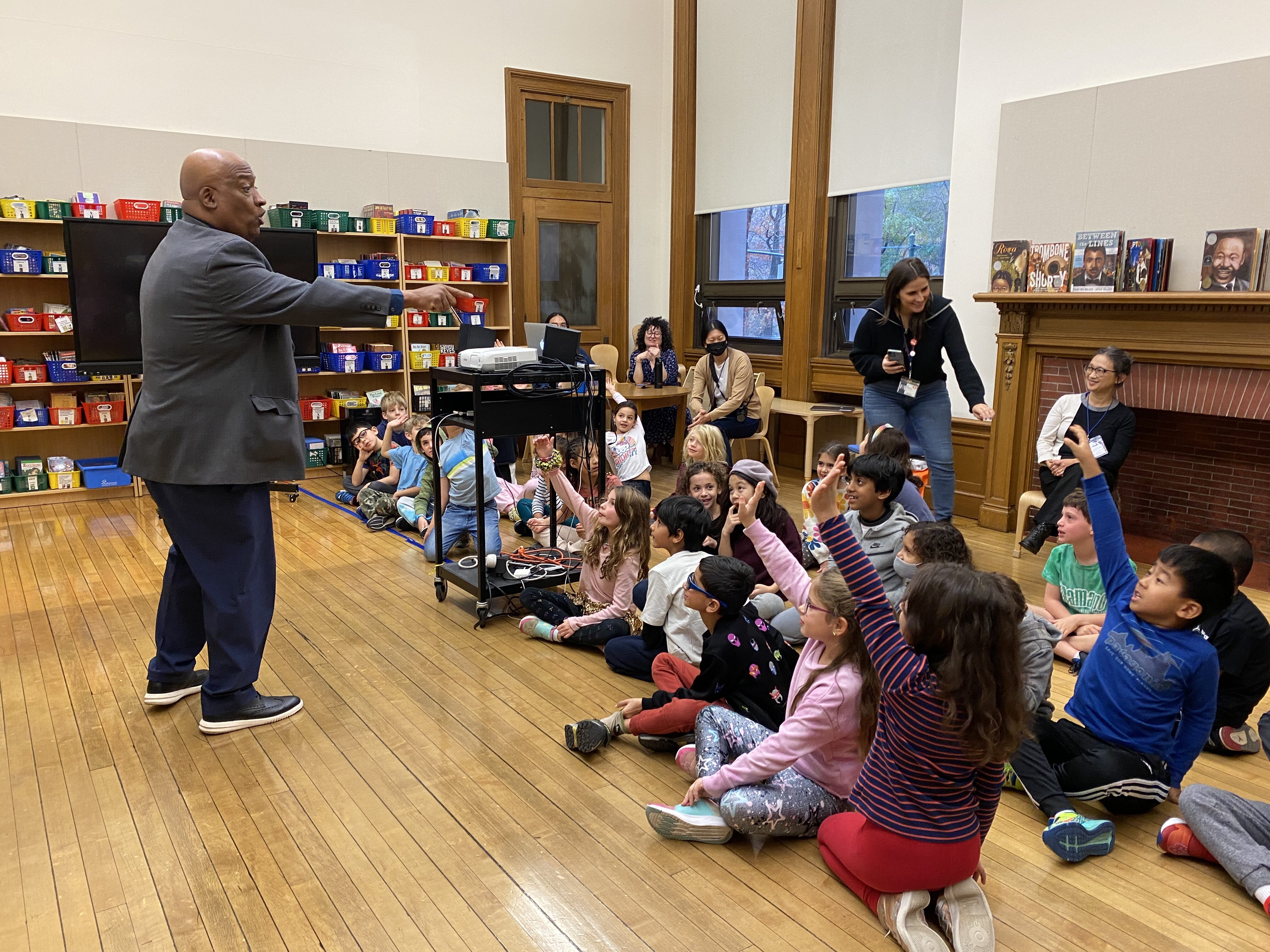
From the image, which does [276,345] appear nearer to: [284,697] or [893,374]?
[284,697]

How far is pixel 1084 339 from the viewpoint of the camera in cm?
516

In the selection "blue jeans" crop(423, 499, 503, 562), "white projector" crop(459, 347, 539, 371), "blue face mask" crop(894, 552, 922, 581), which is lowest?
"blue jeans" crop(423, 499, 503, 562)

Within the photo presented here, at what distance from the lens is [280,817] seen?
99.0 inches

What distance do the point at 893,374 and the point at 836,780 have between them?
2896 millimetres

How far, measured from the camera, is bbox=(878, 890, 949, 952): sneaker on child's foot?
1938 mm

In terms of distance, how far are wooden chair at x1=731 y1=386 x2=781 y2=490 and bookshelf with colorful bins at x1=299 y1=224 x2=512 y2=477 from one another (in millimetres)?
2196

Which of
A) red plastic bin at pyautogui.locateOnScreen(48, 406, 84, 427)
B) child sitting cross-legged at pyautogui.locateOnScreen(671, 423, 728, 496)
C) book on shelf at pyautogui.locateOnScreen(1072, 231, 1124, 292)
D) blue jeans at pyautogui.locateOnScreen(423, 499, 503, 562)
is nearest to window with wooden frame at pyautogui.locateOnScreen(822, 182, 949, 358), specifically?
book on shelf at pyautogui.locateOnScreen(1072, 231, 1124, 292)

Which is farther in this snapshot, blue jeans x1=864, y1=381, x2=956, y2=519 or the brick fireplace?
blue jeans x1=864, y1=381, x2=956, y2=519

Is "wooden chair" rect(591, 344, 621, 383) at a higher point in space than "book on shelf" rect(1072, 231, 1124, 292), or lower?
lower

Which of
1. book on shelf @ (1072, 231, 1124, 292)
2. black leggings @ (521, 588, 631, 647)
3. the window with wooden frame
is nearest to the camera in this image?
black leggings @ (521, 588, 631, 647)

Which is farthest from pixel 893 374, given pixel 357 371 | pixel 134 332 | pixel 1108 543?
pixel 134 332

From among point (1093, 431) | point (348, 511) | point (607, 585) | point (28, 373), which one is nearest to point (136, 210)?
point (28, 373)

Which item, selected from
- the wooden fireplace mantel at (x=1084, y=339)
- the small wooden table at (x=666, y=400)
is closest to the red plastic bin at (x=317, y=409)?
the small wooden table at (x=666, y=400)

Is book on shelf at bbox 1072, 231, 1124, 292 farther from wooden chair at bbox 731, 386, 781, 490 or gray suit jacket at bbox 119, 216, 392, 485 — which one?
gray suit jacket at bbox 119, 216, 392, 485
